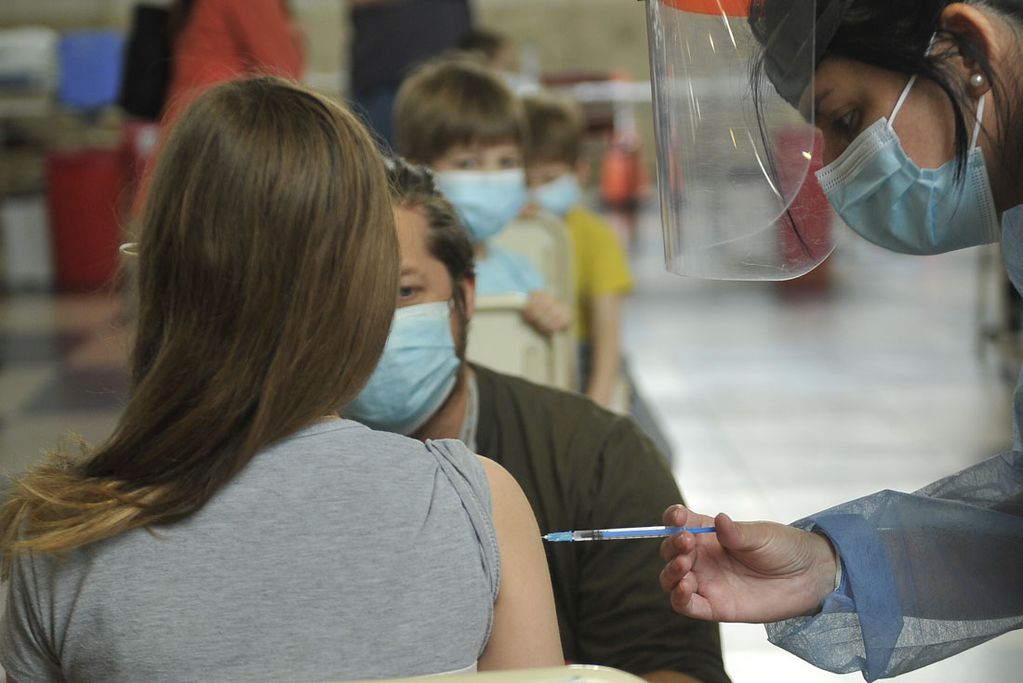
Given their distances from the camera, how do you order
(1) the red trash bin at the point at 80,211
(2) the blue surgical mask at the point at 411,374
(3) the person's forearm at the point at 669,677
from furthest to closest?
1. (1) the red trash bin at the point at 80,211
2. (2) the blue surgical mask at the point at 411,374
3. (3) the person's forearm at the point at 669,677

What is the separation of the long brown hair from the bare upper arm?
0.18 metres

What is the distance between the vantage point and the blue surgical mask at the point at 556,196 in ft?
13.2

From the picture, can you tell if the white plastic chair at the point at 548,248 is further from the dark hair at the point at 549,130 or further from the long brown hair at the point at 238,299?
the long brown hair at the point at 238,299

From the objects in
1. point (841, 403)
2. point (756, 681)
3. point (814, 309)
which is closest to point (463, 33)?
point (841, 403)

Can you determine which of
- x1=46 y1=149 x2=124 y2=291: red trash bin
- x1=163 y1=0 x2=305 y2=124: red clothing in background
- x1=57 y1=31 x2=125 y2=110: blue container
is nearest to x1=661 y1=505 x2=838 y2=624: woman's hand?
x1=163 y1=0 x2=305 y2=124: red clothing in background

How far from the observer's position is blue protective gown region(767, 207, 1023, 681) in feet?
4.24

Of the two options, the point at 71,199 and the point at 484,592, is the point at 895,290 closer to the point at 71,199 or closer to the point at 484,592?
the point at 71,199

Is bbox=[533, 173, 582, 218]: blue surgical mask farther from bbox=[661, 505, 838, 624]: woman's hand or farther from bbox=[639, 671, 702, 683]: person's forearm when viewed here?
bbox=[661, 505, 838, 624]: woman's hand

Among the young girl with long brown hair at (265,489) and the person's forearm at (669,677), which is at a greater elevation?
the young girl with long brown hair at (265,489)

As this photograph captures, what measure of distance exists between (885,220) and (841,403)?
12.5 ft

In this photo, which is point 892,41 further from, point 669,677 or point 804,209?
point 669,677

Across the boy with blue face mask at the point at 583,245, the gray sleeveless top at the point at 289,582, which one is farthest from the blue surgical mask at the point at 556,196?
the gray sleeveless top at the point at 289,582

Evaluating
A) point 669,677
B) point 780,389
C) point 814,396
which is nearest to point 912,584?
point 669,677

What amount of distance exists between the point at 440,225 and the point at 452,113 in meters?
1.13
